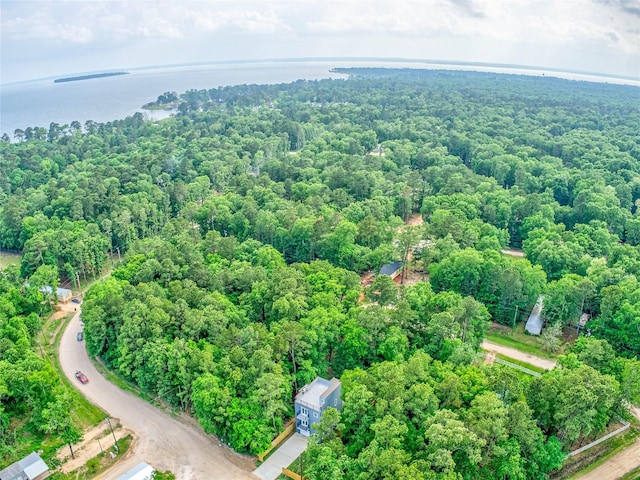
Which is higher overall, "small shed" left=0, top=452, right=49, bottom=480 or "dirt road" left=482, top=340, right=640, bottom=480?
"dirt road" left=482, top=340, right=640, bottom=480

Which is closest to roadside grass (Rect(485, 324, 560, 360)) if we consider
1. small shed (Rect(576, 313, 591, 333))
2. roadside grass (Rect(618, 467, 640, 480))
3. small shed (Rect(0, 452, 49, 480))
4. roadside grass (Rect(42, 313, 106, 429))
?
small shed (Rect(576, 313, 591, 333))

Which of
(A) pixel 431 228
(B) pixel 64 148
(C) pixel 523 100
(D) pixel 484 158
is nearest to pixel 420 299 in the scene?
(A) pixel 431 228

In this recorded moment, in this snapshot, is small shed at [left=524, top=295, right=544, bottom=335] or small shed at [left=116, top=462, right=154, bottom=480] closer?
small shed at [left=116, top=462, right=154, bottom=480]

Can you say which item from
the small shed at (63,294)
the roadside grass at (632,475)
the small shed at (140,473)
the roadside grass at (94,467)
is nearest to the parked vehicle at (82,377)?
the roadside grass at (94,467)

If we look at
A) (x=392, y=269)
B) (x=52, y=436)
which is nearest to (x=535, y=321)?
(x=392, y=269)

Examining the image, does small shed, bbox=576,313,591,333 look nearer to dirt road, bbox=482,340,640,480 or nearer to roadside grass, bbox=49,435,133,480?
dirt road, bbox=482,340,640,480

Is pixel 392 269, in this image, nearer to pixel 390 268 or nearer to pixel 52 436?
pixel 390 268
